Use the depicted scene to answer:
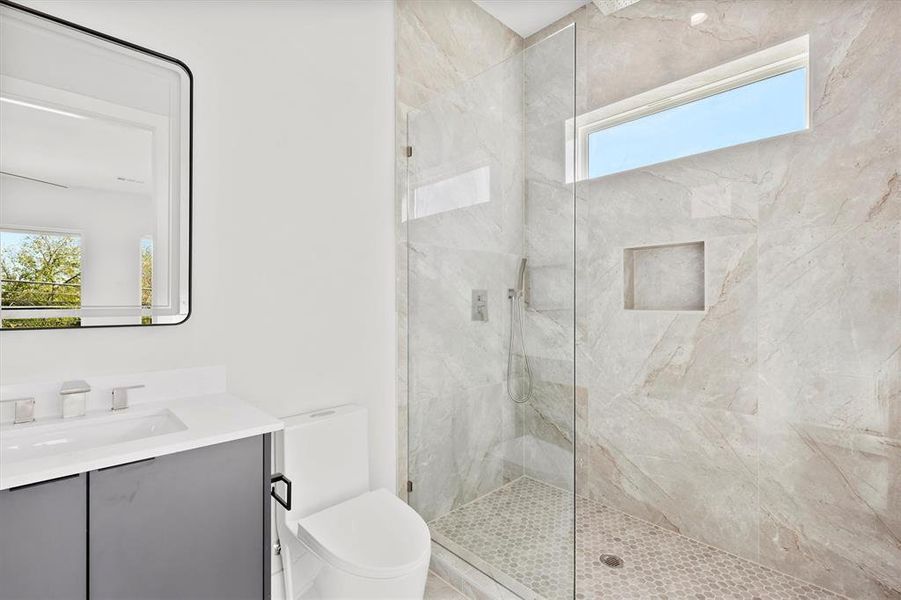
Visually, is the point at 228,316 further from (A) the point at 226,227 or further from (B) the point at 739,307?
(B) the point at 739,307

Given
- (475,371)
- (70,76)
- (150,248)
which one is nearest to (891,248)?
(475,371)

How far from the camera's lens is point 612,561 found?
6.46 ft

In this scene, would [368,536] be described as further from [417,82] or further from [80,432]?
[417,82]

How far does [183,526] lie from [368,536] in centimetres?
59

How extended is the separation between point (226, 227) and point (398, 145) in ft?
2.90

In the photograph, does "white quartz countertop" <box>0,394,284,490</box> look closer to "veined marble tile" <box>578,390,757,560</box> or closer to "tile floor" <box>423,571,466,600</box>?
"tile floor" <box>423,571,466,600</box>

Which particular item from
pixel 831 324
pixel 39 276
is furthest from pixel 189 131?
pixel 831 324

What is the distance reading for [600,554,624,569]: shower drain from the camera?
76.4 inches

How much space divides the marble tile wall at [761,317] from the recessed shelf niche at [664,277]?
Result: 2.4 inches

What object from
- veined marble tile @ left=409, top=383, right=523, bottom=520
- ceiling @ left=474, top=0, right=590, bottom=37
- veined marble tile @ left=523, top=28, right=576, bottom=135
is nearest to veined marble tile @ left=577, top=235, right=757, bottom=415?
veined marble tile @ left=409, top=383, right=523, bottom=520

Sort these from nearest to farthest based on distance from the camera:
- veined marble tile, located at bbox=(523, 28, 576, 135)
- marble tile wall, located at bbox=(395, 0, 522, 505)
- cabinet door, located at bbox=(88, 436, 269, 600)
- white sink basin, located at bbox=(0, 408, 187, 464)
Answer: cabinet door, located at bbox=(88, 436, 269, 600), white sink basin, located at bbox=(0, 408, 187, 464), veined marble tile, located at bbox=(523, 28, 576, 135), marble tile wall, located at bbox=(395, 0, 522, 505)

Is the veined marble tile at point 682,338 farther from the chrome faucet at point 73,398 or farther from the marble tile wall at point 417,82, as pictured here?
the chrome faucet at point 73,398

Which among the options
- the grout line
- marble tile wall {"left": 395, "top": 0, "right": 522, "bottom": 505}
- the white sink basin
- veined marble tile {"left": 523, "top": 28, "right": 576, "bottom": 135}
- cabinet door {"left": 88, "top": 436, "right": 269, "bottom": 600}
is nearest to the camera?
cabinet door {"left": 88, "top": 436, "right": 269, "bottom": 600}

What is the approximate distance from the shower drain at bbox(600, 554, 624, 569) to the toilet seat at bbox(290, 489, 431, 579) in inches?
37.8
